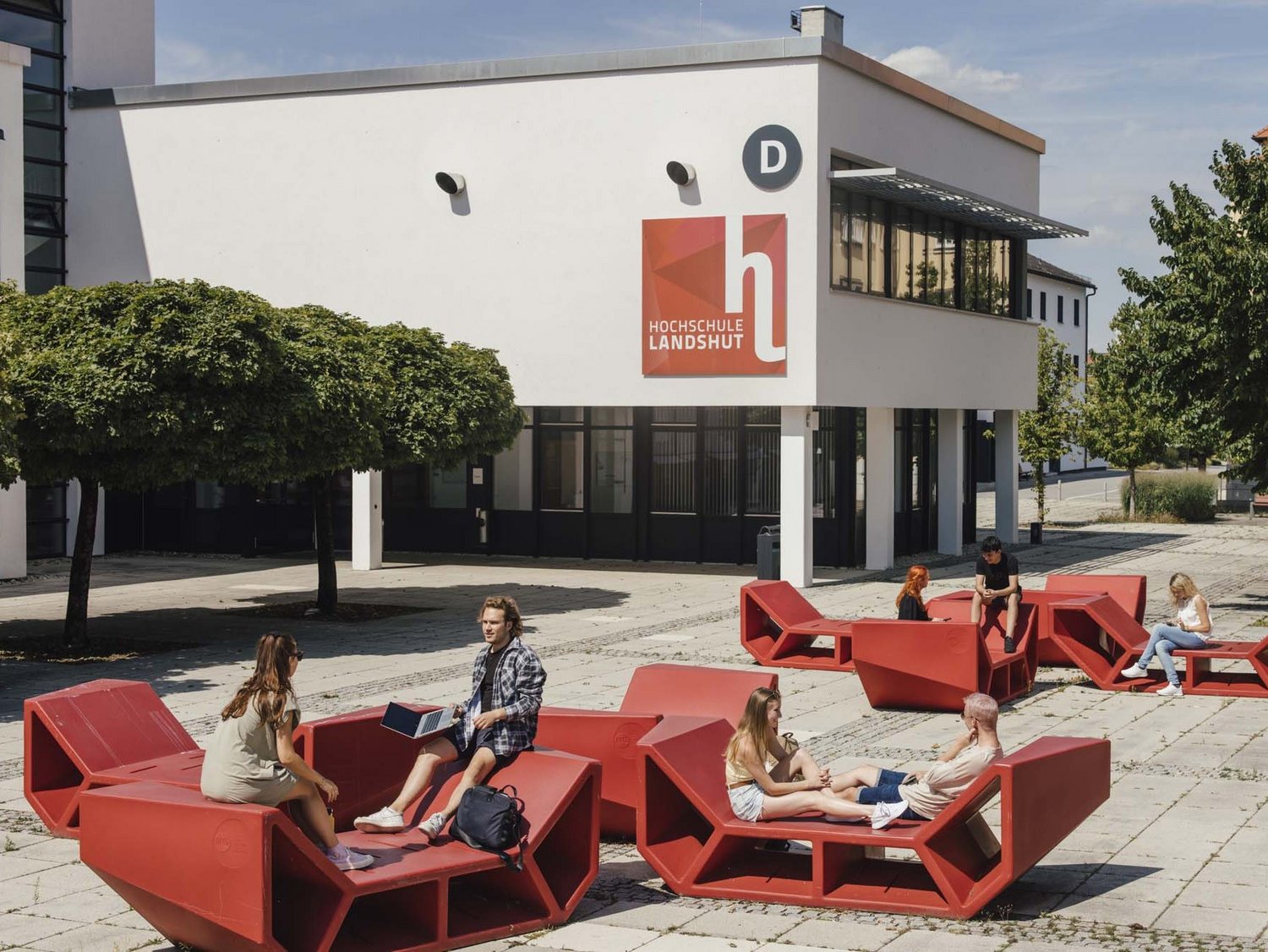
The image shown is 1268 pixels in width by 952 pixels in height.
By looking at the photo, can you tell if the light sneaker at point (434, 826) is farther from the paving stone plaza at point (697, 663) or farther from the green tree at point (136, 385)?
the green tree at point (136, 385)

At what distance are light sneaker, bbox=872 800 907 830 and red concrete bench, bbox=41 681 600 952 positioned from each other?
1458 mm

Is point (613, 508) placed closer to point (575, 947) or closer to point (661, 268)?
point (661, 268)

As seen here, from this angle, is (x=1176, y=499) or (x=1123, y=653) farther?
(x=1176, y=499)

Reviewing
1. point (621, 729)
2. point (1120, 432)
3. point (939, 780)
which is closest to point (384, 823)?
point (621, 729)

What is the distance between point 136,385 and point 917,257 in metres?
17.2

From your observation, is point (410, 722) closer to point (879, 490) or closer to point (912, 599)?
point (912, 599)

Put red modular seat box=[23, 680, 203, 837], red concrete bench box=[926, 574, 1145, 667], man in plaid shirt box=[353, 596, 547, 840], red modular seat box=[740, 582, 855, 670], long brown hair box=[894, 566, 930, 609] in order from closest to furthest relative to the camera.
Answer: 1. man in plaid shirt box=[353, 596, 547, 840]
2. red modular seat box=[23, 680, 203, 837]
3. long brown hair box=[894, 566, 930, 609]
4. red modular seat box=[740, 582, 855, 670]
5. red concrete bench box=[926, 574, 1145, 667]

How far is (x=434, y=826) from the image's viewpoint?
27.5ft

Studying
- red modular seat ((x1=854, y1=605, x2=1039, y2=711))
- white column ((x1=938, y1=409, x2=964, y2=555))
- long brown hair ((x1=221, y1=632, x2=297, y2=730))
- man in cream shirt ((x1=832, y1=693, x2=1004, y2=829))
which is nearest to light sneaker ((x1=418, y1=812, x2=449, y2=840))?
long brown hair ((x1=221, y1=632, x2=297, y2=730))

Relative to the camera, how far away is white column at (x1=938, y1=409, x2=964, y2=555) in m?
32.4

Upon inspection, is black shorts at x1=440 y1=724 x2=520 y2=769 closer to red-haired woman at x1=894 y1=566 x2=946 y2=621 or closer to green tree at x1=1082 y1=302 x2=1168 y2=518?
red-haired woman at x1=894 y1=566 x2=946 y2=621

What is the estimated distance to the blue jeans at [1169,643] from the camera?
15.6 m

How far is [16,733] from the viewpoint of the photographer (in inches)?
534

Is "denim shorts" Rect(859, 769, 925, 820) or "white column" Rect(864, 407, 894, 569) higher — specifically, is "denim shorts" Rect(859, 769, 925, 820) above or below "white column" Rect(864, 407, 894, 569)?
below
